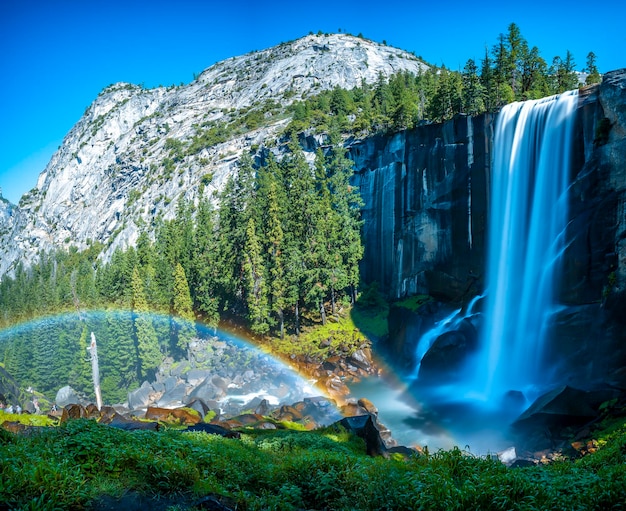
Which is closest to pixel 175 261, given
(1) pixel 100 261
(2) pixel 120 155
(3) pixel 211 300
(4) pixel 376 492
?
(3) pixel 211 300

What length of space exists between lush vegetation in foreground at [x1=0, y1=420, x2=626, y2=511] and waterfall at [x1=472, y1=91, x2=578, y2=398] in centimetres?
1999

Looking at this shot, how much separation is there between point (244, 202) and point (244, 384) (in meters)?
21.7

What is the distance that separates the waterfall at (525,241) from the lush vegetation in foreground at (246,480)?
1999 cm

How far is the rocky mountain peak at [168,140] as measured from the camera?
Result: 313 feet

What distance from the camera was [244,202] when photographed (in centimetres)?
4903

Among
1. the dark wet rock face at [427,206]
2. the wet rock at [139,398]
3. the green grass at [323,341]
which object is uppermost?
the dark wet rock face at [427,206]

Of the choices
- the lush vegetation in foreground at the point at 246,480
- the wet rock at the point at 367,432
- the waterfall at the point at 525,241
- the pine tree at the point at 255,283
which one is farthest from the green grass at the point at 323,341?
the lush vegetation in foreground at the point at 246,480

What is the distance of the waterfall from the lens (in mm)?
27188

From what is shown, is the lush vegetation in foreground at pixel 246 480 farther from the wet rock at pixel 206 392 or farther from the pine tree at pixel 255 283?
the pine tree at pixel 255 283

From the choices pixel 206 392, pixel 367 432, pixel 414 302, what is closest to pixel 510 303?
pixel 414 302

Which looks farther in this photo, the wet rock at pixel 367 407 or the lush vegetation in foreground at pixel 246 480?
the wet rock at pixel 367 407

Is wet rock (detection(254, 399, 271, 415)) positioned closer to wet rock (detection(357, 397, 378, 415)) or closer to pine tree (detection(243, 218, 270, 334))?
wet rock (detection(357, 397, 378, 415))

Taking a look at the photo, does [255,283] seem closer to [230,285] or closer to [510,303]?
[230,285]

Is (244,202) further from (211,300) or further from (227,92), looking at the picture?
(227,92)
